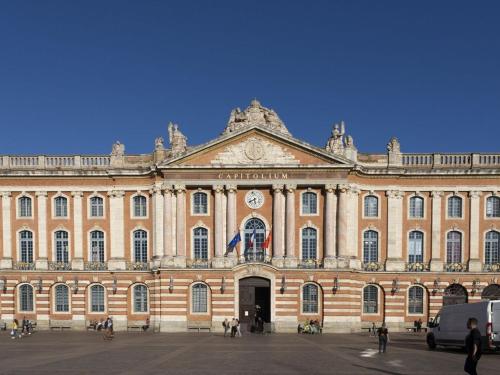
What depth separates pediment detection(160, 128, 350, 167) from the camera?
4641 centimetres

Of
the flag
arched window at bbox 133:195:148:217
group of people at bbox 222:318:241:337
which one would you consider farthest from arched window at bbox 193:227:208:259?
group of people at bbox 222:318:241:337

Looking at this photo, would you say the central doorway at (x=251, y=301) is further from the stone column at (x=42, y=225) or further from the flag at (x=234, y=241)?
the stone column at (x=42, y=225)

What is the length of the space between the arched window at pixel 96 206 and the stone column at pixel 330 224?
22.9 metres

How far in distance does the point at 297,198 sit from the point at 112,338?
21.2m

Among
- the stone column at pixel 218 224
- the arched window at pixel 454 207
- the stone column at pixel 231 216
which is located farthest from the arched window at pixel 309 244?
the arched window at pixel 454 207

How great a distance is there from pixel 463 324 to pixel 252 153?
79.4 ft

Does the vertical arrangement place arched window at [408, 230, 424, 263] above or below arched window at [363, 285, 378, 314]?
above

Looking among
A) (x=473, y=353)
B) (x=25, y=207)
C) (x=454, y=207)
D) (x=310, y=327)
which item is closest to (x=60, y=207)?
(x=25, y=207)

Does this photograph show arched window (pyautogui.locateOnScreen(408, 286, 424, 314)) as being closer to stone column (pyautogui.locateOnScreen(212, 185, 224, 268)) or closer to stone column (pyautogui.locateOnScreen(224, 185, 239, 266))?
stone column (pyautogui.locateOnScreen(224, 185, 239, 266))

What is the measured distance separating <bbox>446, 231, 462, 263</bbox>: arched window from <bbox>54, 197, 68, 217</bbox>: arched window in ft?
128

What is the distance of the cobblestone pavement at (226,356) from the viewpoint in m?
23.5

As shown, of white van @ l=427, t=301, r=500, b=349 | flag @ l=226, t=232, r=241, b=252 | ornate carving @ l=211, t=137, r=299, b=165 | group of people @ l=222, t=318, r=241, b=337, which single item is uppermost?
ornate carving @ l=211, t=137, r=299, b=165

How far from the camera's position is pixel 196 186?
47250 millimetres

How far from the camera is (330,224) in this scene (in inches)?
1829
